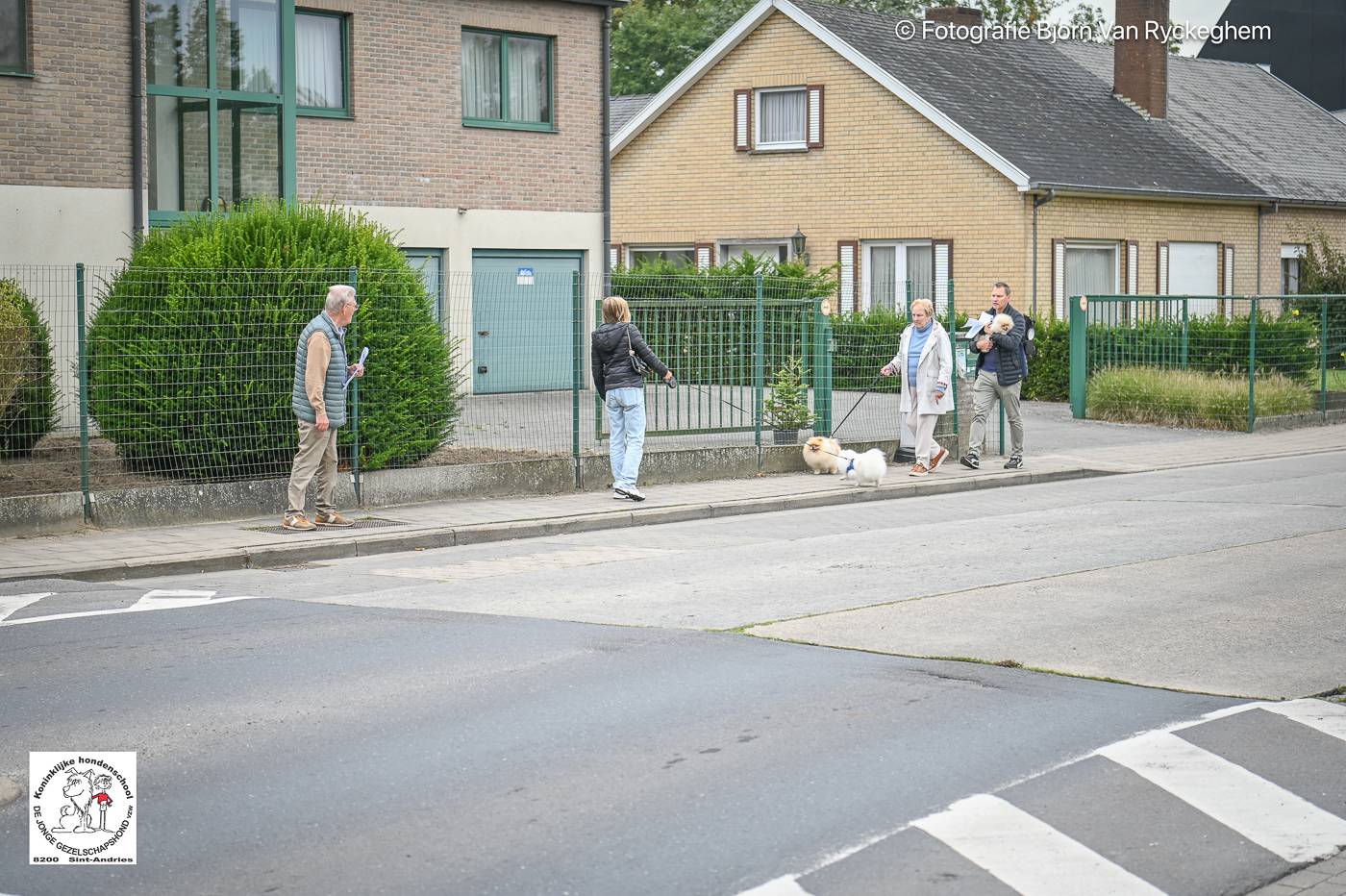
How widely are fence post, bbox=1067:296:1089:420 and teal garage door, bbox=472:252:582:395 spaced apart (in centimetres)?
1053

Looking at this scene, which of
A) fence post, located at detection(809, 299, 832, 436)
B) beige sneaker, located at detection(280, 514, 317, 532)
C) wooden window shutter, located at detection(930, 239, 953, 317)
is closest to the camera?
beige sneaker, located at detection(280, 514, 317, 532)

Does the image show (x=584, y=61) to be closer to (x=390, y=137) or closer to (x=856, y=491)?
(x=390, y=137)

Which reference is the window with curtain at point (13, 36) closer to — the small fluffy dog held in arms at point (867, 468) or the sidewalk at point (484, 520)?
the sidewalk at point (484, 520)

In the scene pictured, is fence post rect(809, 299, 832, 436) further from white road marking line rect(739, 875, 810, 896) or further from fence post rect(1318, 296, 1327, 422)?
white road marking line rect(739, 875, 810, 896)

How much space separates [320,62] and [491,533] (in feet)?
39.2

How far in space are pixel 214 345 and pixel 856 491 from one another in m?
6.09

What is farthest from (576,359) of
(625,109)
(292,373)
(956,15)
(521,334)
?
(625,109)

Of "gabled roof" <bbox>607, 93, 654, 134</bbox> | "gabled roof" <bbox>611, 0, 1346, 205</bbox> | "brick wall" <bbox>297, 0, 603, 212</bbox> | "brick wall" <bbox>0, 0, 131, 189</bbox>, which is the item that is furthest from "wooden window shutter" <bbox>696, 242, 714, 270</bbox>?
"brick wall" <bbox>0, 0, 131, 189</bbox>

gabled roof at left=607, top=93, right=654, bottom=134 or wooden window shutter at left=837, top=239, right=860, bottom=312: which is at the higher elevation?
gabled roof at left=607, top=93, right=654, bottom=134

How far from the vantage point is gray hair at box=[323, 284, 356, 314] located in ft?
41.5

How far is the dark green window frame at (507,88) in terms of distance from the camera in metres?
24.4

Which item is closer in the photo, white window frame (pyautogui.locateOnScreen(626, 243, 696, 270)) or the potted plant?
the potted plant

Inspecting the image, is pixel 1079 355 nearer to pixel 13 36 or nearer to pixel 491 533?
pixel 491 533

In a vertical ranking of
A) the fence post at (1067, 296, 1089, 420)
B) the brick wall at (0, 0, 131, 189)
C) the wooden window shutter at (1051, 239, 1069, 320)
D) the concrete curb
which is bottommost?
the concrete curb
